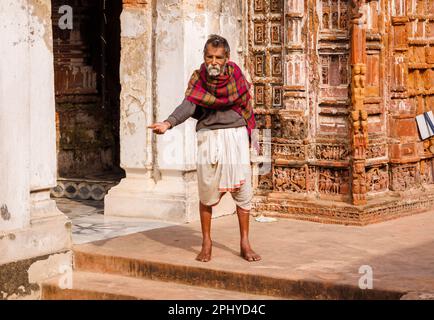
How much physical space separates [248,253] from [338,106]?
2401 mm

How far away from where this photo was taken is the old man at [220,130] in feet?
27.2

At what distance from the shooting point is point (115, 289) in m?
8.16

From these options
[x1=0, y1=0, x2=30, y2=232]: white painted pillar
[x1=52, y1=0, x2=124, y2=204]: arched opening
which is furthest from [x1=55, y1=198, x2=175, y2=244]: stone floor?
[x1=52, y1=0, x2=124, y2=204]: arched opening

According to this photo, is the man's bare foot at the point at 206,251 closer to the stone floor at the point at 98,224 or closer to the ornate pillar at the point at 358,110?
the stone floor at the point at 98,224

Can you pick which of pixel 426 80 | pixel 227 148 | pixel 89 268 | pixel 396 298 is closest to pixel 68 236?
pixel 89 268

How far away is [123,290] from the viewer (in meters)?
8.12

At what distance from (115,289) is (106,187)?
370cm

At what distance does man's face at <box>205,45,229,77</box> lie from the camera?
820cm

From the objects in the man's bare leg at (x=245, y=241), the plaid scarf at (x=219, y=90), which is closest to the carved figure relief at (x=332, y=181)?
the man's bare leg at (x=245, y=241)

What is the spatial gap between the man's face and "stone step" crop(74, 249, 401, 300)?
148 cm

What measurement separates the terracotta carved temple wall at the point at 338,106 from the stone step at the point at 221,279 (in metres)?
2.29

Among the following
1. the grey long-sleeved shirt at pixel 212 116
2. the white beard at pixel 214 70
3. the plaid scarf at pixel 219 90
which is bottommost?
the grey long-sleeved shirt at pixel 212 116

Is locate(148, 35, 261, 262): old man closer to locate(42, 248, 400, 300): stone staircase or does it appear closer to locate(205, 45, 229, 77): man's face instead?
locate(205, 45, 229, 77): man's face
